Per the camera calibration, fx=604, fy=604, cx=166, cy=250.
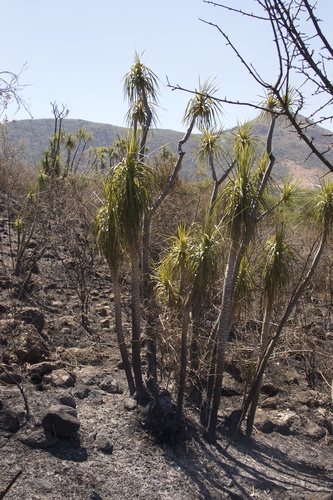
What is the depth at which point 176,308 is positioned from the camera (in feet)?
32.8

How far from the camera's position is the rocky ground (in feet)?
26.8

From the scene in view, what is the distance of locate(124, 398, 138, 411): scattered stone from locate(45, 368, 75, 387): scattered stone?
1.07 m

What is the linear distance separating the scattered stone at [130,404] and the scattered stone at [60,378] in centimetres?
107

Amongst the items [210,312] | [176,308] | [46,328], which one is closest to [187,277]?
[176,308]

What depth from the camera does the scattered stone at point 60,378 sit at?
10391 millimetres

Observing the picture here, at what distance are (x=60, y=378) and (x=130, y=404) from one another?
4.35 ft

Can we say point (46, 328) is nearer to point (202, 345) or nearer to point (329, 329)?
point (202, 345)

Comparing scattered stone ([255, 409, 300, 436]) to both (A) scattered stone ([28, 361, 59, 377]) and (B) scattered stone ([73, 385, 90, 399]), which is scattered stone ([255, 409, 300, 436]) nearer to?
(B) scattered stone ([73, 385, 90, 399])

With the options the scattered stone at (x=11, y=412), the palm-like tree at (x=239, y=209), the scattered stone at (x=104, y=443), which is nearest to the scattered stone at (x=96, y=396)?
the scattered stone at (x=104, y=443)

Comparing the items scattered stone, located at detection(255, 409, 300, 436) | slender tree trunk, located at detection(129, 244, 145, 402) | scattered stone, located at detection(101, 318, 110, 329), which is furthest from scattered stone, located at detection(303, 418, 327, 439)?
scattered stone, located at detection(101, 318, 110, 329)

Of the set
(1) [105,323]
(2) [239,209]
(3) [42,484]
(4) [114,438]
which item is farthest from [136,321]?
(1) [105,323]

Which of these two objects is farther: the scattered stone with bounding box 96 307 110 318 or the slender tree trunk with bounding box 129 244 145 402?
the scattered stone with bounding box 96 307 110 318

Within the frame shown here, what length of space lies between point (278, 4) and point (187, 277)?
6.51 metres

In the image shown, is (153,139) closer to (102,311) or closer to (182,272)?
(102,311)
